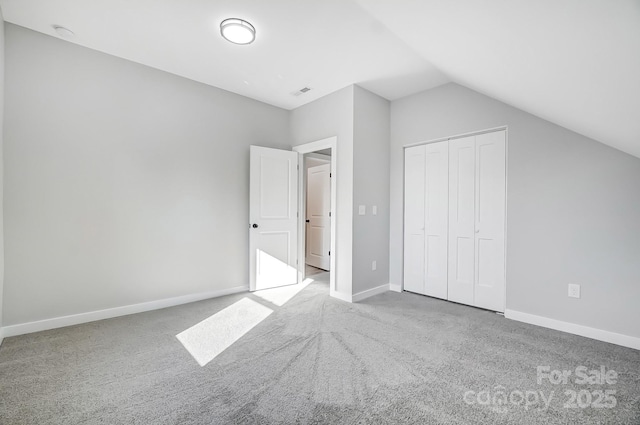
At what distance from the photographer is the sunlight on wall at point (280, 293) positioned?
11.4 ft

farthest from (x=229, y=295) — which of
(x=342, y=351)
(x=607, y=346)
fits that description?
(x=607, y=346)

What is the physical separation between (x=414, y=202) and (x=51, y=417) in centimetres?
382

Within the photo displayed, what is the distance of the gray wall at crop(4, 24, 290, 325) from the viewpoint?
98.7 inches

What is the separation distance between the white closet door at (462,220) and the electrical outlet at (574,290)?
87cm

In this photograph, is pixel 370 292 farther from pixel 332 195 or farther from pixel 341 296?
pixel 332 195

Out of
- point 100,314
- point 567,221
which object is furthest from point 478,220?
point 100,314

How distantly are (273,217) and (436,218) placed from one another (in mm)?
2228

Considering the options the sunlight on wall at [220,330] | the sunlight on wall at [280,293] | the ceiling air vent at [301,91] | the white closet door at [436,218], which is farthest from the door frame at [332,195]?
the white closet door at [436,218]

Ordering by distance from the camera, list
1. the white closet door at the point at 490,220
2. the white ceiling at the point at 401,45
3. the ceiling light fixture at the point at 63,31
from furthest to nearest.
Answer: the white closet door at the point at 490,220 < the ceiling light fixture at the point at 63,31 < the white ceiling at the point at 401,45

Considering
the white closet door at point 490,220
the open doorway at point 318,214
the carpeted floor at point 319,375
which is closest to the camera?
the carpeted floor at point 319,375

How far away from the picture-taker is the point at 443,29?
1.96 m

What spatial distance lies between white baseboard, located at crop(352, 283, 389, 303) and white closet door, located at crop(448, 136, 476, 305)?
2.75 feet

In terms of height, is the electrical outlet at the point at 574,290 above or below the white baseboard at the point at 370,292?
above

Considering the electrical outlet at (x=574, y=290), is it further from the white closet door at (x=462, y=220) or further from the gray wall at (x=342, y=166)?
the gray wall at (x=342, y=166)
